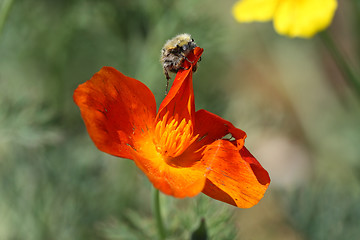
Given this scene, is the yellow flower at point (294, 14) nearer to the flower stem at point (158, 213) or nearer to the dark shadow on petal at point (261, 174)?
the dark shadow on petal at point (261, 174)

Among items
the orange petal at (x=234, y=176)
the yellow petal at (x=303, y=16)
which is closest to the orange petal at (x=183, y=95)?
the orange petal at (x=234, y=176)

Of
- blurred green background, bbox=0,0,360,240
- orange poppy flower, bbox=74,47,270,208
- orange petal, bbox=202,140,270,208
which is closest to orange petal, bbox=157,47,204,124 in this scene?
orange poppy flower, bbox=74,47,270,208

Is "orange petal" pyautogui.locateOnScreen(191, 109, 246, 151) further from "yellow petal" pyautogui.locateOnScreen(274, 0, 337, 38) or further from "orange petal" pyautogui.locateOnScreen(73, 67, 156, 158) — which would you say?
"yellow petal" pyautogui.locateOnScreen(274, 0, 337, 38)

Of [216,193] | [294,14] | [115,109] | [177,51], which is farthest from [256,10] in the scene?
[216,193]

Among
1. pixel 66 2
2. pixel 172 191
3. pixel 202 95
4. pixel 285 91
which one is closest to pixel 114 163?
pixel 202 95

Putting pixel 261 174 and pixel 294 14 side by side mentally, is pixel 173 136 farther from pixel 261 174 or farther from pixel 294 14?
pixel 294 14

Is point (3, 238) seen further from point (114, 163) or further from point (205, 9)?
point (205, 9)

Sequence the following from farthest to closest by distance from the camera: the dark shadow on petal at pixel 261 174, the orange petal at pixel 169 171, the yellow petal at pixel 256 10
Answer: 1. the yellow petal at pixel 256 10
2. the dark shadow on petal at pixel 261 174
3. the orange petal at pixel 169 171
